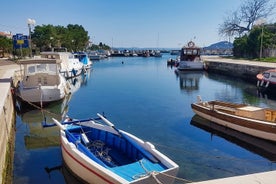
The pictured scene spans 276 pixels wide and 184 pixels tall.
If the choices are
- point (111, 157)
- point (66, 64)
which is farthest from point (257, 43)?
point (111, 157)

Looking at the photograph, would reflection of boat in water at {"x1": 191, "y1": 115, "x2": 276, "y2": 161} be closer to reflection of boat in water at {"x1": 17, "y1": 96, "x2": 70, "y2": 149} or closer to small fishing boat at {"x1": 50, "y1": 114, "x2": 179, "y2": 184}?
small fishing boat at {"x1": 50, "y1": 114, "x2": 179, "y2": 184}

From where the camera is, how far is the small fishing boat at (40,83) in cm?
1788

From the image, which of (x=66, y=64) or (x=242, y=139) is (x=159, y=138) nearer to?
(x=242, y=139)

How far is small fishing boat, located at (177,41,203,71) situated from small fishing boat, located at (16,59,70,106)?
28486 mm

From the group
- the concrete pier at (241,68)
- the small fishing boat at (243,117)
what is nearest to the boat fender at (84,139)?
the small fishing boat at (243,117)

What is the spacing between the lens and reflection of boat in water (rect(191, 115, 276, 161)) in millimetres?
11367

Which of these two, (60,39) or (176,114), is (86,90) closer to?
(176,114)

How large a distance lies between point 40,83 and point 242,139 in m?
13.1

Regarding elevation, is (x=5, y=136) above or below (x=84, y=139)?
below

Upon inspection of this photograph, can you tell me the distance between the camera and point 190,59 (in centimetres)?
4719

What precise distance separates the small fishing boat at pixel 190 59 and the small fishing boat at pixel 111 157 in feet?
119

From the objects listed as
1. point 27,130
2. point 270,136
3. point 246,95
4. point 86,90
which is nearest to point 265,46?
point 246,95

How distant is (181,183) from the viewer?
337 inches

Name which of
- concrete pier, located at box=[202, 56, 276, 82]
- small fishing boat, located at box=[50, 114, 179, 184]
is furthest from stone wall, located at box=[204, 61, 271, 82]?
small fishing boat, located at box=[50, 114, 179, 184]
